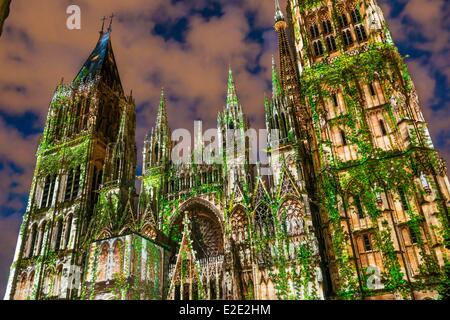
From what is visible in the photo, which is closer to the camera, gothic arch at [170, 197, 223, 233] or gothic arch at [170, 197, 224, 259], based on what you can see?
gothic arch at [170, 197, 224, 259]

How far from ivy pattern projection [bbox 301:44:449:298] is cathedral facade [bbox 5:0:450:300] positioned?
0.08 meters

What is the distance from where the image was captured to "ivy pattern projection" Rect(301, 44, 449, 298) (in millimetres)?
20672

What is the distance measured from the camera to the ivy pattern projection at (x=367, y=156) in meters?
20.7

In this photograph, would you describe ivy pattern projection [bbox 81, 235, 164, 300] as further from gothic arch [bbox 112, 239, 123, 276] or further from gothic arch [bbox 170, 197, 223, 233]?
gothic arch [bbox 170, 197, 223, 233]

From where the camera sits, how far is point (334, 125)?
26.1 m

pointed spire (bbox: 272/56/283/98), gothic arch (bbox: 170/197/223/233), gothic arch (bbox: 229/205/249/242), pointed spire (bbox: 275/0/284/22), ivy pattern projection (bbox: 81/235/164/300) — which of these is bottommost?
ivy pattern projection (bbox: 81/235/164/300)

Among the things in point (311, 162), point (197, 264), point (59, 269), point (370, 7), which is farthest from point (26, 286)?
point (370, 7)

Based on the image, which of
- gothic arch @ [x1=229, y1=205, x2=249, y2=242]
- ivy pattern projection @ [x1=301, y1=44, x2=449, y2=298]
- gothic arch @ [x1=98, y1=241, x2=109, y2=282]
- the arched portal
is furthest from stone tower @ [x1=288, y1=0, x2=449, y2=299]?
gothic arch @ [x1=98, y1=241, x2=109, y2=282]

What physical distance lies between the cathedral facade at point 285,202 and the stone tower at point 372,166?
0.08 metres

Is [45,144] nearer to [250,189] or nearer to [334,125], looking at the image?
[250,189]

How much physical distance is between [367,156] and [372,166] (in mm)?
805

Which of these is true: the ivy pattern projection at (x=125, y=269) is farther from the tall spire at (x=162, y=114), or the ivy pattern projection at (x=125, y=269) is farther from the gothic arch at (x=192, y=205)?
the tall spire at (x=162, y=114)

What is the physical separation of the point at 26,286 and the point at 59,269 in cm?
382
